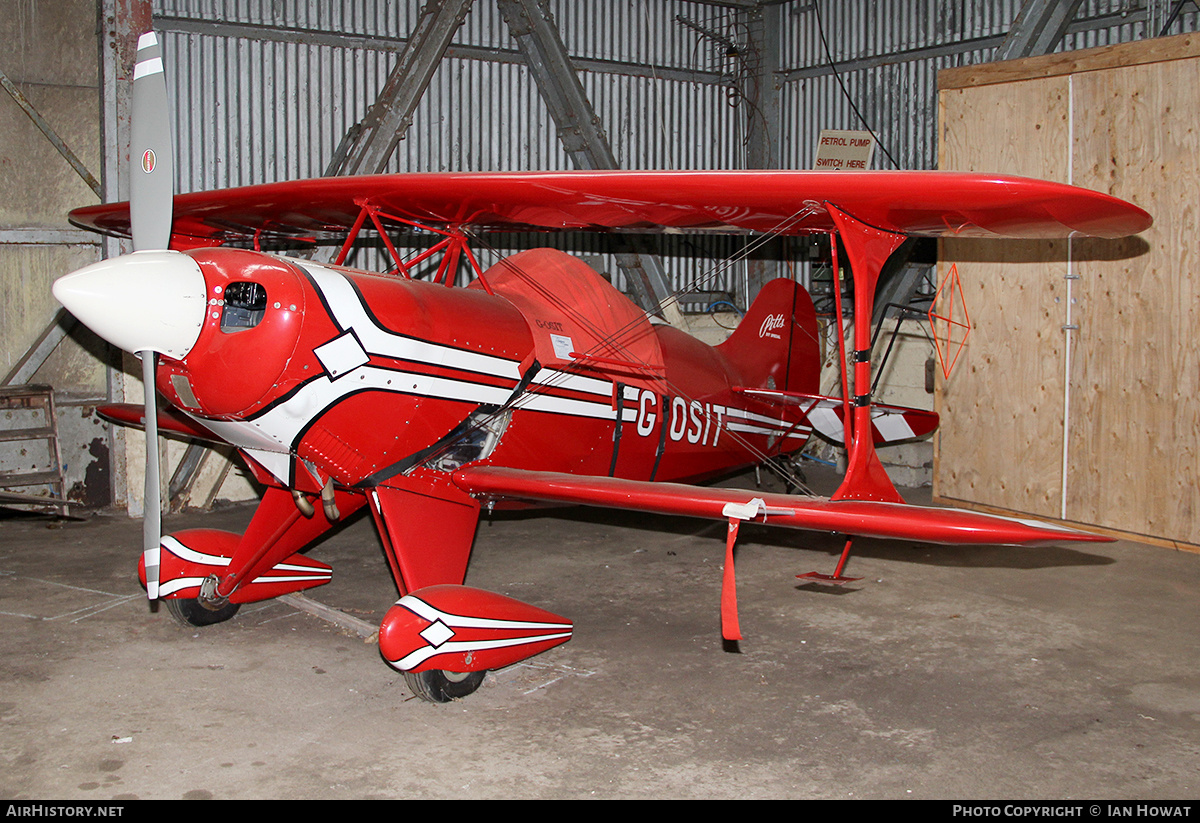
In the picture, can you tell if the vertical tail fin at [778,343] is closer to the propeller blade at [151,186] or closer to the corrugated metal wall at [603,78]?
the corrugated metal wall at [603,78]

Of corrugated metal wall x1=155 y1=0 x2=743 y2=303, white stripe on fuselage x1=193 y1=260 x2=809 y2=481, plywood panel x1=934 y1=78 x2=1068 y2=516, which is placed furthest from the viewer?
corrugated metal wall x1=155 y1=0 x2=743 y2=303

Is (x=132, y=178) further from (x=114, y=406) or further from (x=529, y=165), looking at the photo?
(x=529, y=165)

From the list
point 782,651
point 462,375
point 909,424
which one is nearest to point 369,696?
point 462,375

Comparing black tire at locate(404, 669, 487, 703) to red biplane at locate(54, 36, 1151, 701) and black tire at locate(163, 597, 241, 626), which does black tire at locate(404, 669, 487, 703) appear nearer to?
red biplane at locate(54, 36, 1151, 701)

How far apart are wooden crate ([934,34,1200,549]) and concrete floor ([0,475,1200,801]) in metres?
0.82

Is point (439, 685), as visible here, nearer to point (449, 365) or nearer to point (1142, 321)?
point (449, 365)

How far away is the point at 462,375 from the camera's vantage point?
15.4 feet

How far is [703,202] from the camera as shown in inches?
180

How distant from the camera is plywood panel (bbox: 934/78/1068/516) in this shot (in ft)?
24.7

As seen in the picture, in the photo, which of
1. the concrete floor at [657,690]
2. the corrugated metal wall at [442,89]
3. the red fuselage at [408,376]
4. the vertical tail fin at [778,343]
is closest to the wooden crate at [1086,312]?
the concrete floor at [657,690]

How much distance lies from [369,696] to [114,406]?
10.8 feet

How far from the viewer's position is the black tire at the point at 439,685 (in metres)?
4.29

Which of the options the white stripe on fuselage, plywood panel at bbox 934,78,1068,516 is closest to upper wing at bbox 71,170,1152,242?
the white stripe on fuselage

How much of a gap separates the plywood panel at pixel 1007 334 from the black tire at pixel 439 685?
5.16 m
